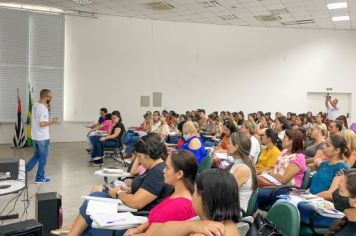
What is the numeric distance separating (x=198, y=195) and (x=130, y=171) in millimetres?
3032

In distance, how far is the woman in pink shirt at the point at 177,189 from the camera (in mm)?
2441

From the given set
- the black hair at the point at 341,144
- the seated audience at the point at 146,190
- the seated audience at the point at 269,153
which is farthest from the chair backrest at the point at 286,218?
the seated audience at the point at 269,153

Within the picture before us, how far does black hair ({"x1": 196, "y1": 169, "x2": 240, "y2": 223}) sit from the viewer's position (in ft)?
5.77

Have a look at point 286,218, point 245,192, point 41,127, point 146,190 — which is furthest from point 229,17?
point 286,218

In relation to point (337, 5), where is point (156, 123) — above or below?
below

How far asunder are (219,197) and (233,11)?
408 inches

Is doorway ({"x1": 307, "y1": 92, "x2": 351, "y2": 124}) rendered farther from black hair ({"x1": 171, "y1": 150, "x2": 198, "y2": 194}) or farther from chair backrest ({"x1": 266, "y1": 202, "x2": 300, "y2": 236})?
black hair ({"x1": 171, "y1": 150, "x2": 198, "y2": 194})

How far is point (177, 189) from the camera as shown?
8.55 ft

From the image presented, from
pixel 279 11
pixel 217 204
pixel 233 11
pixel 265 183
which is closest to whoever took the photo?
pixel 217 204

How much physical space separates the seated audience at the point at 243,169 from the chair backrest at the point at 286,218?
76 centimetres

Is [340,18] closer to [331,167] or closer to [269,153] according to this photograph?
[269,153]

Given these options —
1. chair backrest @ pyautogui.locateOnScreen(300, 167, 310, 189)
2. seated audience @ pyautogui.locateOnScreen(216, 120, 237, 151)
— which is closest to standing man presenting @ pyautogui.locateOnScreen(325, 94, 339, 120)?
seated audience @ pyautogui.locateOnScreen(216, 120, 237, 151)

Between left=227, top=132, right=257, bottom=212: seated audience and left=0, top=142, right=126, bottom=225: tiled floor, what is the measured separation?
90.4 inches

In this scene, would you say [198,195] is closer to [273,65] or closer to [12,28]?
[12,28]
